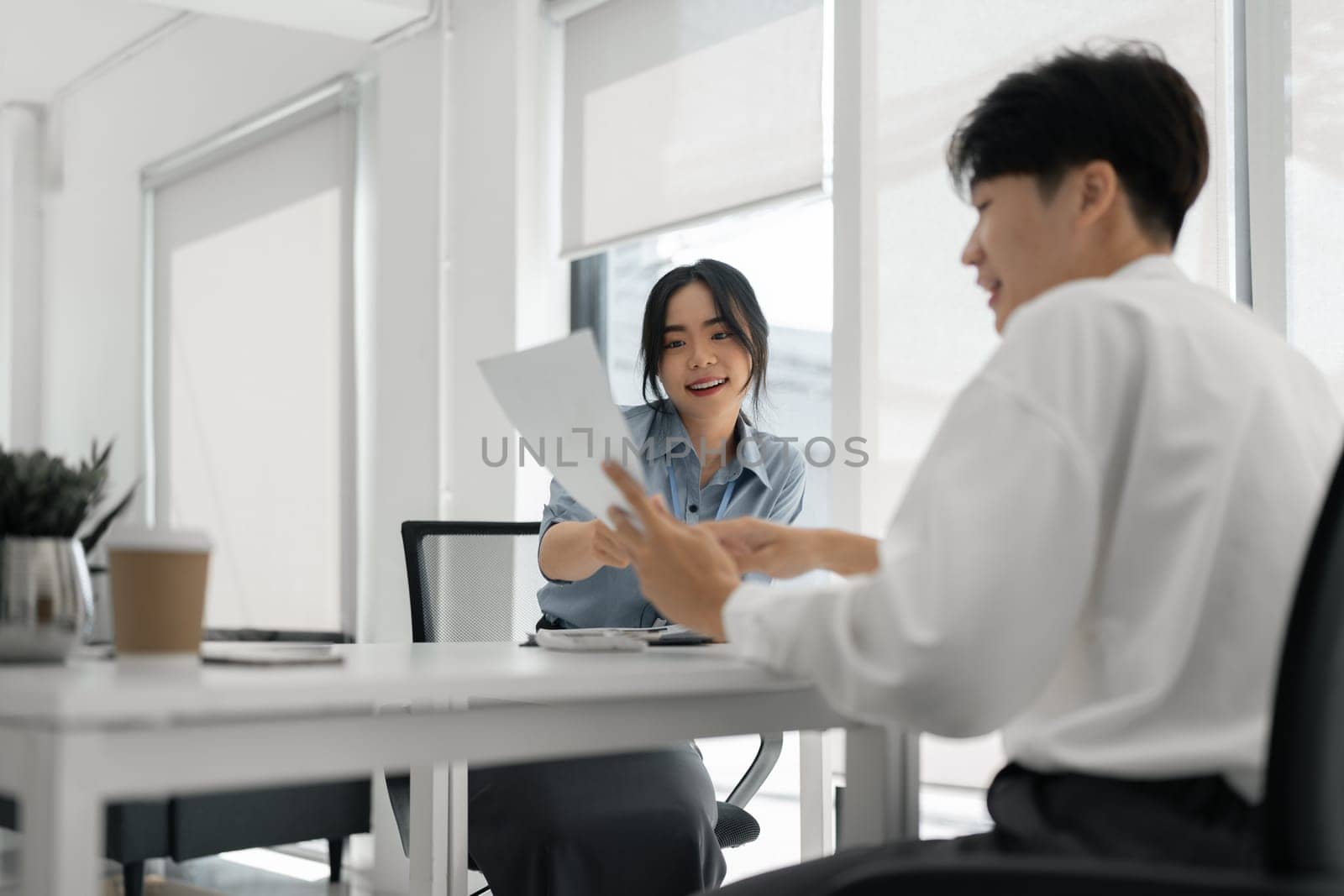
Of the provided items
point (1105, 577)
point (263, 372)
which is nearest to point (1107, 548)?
point (1105, 577)

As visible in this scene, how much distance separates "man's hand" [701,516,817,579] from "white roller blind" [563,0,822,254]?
1.97 metres

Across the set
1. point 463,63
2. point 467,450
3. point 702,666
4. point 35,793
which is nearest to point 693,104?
point 463,63

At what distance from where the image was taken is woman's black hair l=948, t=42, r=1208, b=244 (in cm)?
117

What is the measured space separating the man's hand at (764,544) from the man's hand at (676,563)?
154 millimetres

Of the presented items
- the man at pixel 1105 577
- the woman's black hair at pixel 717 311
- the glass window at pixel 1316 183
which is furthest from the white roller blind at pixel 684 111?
the man at pixel 1105 577

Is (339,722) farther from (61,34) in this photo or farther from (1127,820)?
(61,34)

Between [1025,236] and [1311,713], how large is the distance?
560 mm

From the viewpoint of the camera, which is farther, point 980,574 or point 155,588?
point 155,588

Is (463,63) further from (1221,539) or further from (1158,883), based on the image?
(1158,883)

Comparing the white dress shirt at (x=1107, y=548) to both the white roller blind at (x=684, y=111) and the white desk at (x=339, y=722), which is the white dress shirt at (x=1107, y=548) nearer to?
the white desk at (x=339, y=722)

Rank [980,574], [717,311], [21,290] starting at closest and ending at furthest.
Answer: [980,574] < [717,311] < [21,290]

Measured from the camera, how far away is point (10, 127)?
258 inches

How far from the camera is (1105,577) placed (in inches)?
39.9

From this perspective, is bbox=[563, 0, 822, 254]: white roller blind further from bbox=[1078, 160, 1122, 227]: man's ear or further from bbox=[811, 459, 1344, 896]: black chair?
bbox=[811, 459, 1344, 896]: black chair
